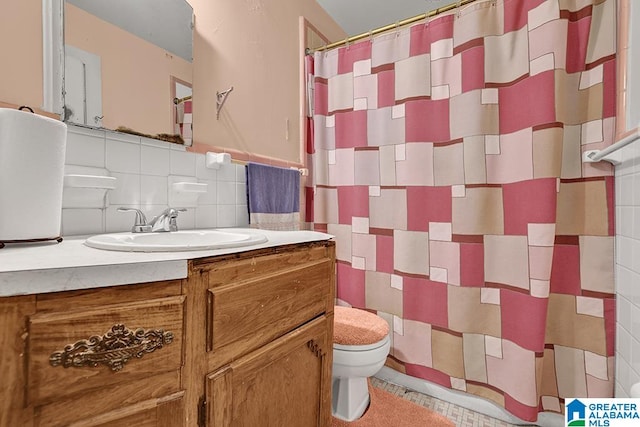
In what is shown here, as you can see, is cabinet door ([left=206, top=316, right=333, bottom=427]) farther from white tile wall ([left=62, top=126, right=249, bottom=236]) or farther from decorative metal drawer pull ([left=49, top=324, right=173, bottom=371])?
white tile wall ([left=62, top=126, right=249, bottom=236])

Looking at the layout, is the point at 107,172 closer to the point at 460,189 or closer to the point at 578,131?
the point at 460,189

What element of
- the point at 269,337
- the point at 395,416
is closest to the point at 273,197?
the point at 269,337

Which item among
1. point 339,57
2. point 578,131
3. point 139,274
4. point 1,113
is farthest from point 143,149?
point 578,131

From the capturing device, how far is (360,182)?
174 cm

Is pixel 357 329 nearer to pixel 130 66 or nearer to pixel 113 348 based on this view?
pixel 113 348

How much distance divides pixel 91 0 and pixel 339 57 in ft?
4.04

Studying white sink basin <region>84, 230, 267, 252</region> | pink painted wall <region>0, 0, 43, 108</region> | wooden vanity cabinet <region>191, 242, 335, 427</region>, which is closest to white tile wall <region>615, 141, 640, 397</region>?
wooden vanity cabinet <region>191, 242, 335, 427</region>

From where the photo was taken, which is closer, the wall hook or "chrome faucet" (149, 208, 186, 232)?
"chrome faucet" (149, 208, 186, 232)

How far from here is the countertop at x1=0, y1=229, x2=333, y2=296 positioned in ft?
1.48

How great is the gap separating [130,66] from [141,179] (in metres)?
0.39

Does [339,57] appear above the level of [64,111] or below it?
above

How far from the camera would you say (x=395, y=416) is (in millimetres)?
1379

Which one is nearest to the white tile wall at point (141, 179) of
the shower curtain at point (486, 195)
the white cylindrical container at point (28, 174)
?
the white cylindrical container at point (28, 174)

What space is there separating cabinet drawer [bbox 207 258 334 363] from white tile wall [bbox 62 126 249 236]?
24.6 inches
